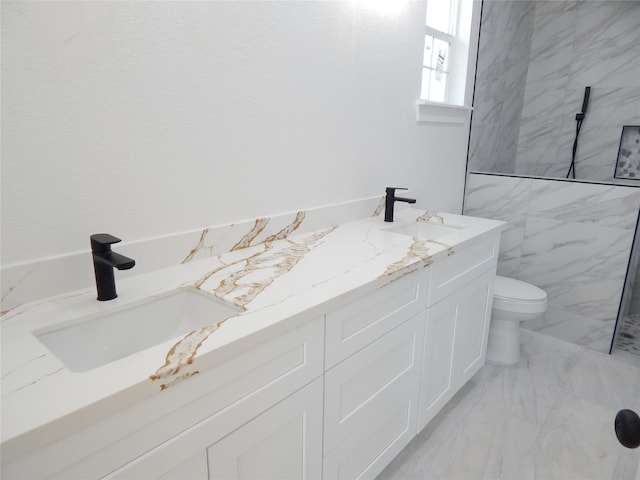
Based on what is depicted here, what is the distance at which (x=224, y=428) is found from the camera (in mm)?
898

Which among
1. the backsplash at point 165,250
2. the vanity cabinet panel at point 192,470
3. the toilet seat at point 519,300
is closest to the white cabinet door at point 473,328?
Answer: the toilet seat at point 519,300

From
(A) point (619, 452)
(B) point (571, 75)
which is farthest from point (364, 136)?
(B) point (571, 75)

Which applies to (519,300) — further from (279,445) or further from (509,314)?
(279,445)

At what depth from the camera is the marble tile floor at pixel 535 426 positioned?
1679mm

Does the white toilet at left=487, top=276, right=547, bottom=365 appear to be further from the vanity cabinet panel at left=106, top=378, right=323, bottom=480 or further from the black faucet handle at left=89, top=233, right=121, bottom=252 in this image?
the black faucet handle at left=89, top=233, right=121, bottom=252

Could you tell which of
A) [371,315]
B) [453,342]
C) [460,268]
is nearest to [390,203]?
[460,268]

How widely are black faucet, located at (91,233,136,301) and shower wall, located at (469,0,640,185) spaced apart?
247 centimetres

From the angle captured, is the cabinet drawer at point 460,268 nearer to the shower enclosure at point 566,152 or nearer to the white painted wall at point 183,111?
the white painted wall at point 183,111

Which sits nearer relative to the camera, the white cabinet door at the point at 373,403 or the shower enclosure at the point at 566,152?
the white cabinet door at the point at 373,403

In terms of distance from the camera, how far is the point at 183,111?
1255 mm

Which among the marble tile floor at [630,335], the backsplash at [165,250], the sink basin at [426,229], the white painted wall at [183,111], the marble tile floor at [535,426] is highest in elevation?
the white painted wall at [183,111]

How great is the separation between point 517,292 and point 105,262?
2134 mm

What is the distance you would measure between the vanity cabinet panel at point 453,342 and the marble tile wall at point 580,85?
6.11ft

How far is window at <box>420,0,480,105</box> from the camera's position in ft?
8.11
